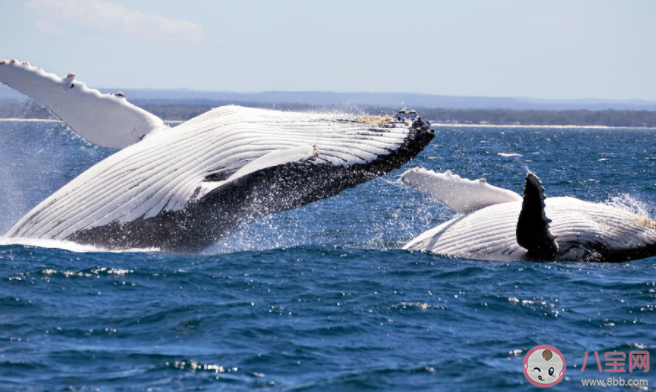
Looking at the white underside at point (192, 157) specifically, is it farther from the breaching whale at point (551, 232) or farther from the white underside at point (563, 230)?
the white underside at point (563, 230)

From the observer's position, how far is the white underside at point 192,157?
7.55 m

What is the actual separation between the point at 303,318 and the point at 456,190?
13.5 ft

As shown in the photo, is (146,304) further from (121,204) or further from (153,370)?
(153,370)

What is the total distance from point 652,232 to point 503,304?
326cm

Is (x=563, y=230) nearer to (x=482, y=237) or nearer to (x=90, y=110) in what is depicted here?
(x=482, y=237)

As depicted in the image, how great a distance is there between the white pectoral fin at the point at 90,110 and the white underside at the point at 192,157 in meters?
0.44

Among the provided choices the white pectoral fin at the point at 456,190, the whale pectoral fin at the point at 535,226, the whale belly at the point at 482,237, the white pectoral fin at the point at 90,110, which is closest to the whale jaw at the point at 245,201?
the white pectoral fin at the point at 90,110

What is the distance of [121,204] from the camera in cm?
773

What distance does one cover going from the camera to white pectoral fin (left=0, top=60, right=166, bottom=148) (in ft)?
27.8

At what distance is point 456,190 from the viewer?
10.9 meters

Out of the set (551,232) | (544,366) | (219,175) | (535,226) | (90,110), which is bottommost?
(544,366)

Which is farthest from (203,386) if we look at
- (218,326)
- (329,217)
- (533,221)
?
(329,217)

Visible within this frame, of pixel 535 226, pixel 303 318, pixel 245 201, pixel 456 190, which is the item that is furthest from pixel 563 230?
pixel 245 201

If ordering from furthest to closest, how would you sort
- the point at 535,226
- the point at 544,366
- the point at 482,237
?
the point at 482,237
the point at 535,226
the point at 544,366
